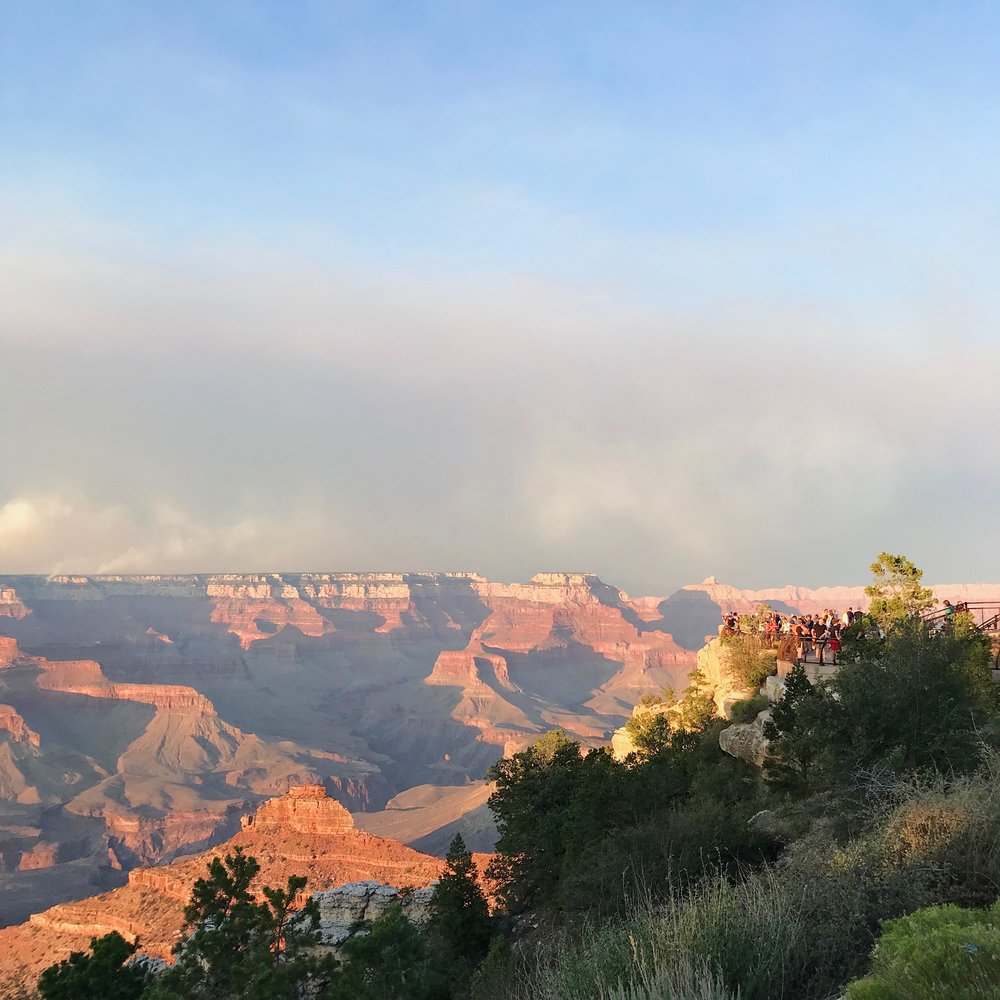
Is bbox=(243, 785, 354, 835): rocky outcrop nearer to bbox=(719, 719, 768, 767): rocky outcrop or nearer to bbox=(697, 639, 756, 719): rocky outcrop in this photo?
bbox=(697, 639, 756, 719): rocky outcrop

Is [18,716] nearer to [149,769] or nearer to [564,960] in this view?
[149,769]

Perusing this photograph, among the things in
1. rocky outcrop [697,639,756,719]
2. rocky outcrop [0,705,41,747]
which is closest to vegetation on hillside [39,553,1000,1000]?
rocky outcrop [697,639,756,719]

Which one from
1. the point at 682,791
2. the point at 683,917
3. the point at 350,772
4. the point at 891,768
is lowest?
the point at 350,772

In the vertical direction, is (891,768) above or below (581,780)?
above

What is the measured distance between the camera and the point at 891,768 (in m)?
17.9

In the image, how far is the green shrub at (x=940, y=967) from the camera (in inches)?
A: 256

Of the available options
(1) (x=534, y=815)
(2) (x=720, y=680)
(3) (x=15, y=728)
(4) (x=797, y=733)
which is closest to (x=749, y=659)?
(2) (x=720, y=680)

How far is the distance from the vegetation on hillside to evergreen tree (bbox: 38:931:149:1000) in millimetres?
79

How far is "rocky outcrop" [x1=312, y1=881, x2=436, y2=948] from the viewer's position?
38.8 meters

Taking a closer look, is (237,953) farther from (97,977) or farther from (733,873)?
(733,873)

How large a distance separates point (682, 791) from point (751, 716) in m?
4.47

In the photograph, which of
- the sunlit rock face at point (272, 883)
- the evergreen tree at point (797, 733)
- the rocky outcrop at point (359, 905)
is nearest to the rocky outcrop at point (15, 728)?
the sunlit rock face at point (272, 883)

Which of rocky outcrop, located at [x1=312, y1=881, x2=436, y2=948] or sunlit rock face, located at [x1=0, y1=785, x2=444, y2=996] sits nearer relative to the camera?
rocky outcrop, located at [x1=312, y1=881, x2=436, y2=948]

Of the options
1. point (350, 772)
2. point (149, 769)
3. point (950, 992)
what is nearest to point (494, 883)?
point (950, 992)
